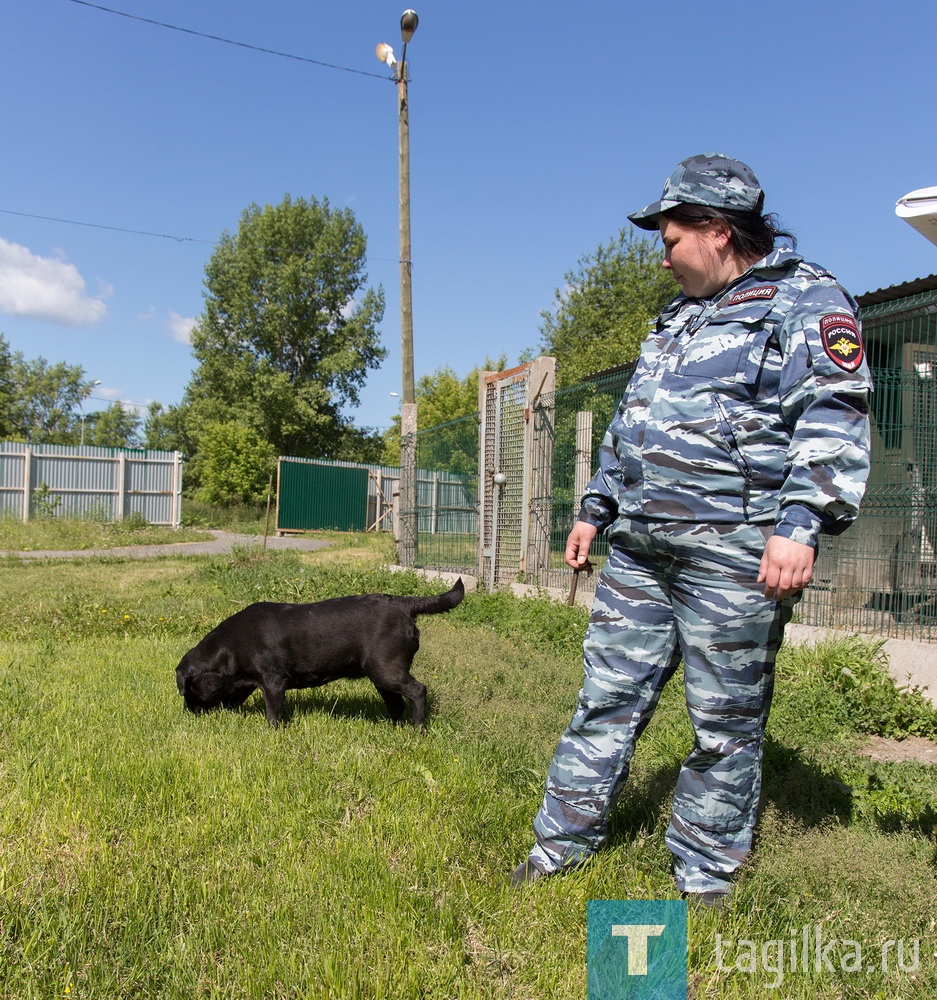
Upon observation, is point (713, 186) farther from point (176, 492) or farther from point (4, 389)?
point (4, 389)

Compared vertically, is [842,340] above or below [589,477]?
above

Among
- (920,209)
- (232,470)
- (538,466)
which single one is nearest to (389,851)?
(920,209)

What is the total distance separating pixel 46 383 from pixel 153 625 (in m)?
73.7

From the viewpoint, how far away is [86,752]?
3.44 meters

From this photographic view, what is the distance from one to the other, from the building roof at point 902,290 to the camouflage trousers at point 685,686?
251 inches

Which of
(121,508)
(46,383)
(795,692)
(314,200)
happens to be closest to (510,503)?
(795,692)

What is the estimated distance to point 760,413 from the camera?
7.47ft

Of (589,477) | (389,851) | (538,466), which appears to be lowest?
(389,851)

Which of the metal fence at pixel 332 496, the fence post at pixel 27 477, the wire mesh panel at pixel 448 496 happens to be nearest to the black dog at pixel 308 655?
the wire mesh panel at pixel 448 496

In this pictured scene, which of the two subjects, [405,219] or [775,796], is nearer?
[775,796]

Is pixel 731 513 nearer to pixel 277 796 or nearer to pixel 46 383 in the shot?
pixel 277 796

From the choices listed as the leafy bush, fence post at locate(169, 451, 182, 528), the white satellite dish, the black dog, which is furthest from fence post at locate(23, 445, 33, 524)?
the white satellite dish

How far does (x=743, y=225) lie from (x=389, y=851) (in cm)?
215

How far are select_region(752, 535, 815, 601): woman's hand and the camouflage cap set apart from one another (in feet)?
3.24
